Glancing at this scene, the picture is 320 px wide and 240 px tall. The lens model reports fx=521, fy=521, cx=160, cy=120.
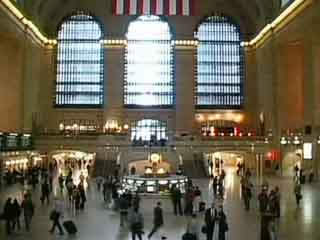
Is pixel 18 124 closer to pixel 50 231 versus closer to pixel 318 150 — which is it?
pixel 318 150

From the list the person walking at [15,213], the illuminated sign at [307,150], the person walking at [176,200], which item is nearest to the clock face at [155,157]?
the illuminated sign at [307,150]

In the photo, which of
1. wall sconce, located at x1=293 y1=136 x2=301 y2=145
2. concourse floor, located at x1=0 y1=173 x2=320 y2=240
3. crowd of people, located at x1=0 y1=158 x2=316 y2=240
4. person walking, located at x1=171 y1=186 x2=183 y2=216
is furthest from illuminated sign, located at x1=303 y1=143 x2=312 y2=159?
person walking, located at x1=171 y1=186 x2=183 y2=216

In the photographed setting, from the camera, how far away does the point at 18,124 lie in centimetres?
4769

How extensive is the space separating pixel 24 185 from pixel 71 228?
18109 millimetres

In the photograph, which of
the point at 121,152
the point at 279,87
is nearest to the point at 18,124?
the point at 121,152

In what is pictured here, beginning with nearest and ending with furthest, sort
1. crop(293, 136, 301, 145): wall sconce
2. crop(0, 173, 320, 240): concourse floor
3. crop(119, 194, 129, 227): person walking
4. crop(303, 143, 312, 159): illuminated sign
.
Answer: crop(0, 173, 320, 240): concourse floor < crop(119, 194, 129, 227): person walking < crop(303, 143, 312, 159): illuminated sign < crop(293, 136, 301, 145): wall sconce

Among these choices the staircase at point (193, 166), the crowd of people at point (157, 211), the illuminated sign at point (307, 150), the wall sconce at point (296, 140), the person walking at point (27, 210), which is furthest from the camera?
the staircase at point (193, 166)

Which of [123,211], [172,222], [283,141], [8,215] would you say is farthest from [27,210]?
[283,141]

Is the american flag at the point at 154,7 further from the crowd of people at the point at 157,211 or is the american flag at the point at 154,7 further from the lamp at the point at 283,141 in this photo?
the crowd of people at the point at 157,211

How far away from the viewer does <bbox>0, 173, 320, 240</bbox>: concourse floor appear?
636 inches

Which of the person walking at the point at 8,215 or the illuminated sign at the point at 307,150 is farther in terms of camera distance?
the illuminated sign at the point at 307,150

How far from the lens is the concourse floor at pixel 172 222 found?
636 inches

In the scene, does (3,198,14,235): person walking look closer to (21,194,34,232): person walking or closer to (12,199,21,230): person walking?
(12,199,21,230): person walking

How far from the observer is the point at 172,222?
1911cm
